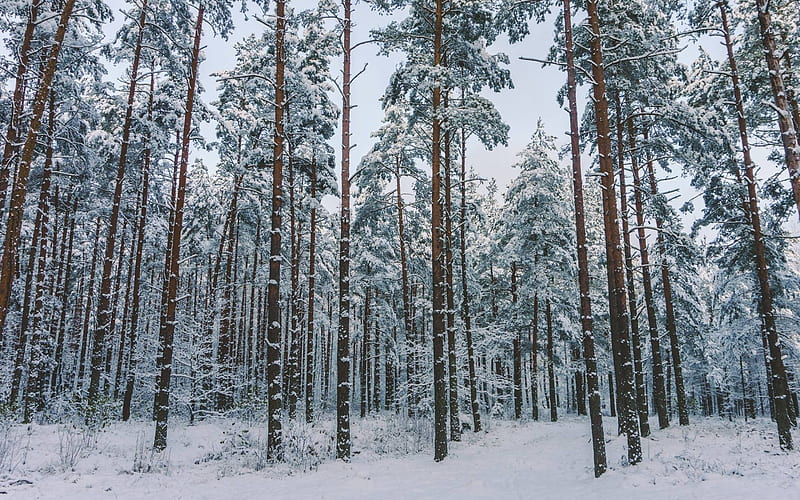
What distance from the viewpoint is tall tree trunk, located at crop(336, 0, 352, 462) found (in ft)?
38.1

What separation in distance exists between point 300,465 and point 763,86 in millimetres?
19229

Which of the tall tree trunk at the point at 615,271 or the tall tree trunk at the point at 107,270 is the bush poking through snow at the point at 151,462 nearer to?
the tall tree trunk at the point at 107,270

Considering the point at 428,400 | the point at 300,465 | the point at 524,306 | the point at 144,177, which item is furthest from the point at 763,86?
the point at 144,177

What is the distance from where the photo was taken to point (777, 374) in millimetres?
13156

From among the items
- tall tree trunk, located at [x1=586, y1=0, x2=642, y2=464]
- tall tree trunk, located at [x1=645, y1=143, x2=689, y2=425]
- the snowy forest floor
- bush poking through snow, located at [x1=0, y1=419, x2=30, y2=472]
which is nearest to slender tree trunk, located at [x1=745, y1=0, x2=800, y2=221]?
tall tree trunk, located at [x1=586, y1=0, x2=642, y2=464]

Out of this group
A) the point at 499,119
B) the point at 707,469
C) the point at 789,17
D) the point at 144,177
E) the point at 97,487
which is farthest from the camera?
the point at 144,177

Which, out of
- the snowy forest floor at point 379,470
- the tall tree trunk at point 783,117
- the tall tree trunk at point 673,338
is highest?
the tall tree trunk at point 783,117

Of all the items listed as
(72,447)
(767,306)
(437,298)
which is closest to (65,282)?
(72,447)

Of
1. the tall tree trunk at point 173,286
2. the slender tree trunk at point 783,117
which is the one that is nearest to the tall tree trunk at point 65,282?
the tall tree trunk at point 173,286

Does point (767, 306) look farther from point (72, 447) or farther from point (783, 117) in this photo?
point (72, 447)

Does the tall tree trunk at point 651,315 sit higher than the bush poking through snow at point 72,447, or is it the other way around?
the tall tree trunk at point 651,315

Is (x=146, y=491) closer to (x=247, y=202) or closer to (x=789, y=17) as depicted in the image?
(x=247, y=202)

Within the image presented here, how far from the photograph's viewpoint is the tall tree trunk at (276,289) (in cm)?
1110

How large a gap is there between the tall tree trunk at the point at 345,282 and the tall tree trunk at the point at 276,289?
1569 mm
